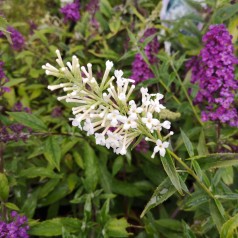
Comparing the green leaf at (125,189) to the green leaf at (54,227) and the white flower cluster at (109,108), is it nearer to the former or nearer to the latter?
the green leaf at (54,227)

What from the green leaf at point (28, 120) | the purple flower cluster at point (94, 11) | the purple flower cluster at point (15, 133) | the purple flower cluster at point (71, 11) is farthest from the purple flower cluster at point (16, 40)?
the green leaf at point (28, 120)

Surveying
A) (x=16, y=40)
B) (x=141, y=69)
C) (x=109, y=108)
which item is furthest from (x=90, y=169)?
(x=16, y=40)

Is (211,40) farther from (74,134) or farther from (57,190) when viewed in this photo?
(57,190)

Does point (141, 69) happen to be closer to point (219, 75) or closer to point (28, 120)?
point (219, 75)

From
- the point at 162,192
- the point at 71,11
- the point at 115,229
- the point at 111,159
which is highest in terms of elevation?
the point at 71,11

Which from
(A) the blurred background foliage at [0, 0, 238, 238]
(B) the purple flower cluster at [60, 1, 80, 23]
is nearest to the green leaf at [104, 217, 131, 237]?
(A) the blurred background foliage at [0, 0, 238, 238]

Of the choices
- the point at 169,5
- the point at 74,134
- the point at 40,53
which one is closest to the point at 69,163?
the point at 74,134
